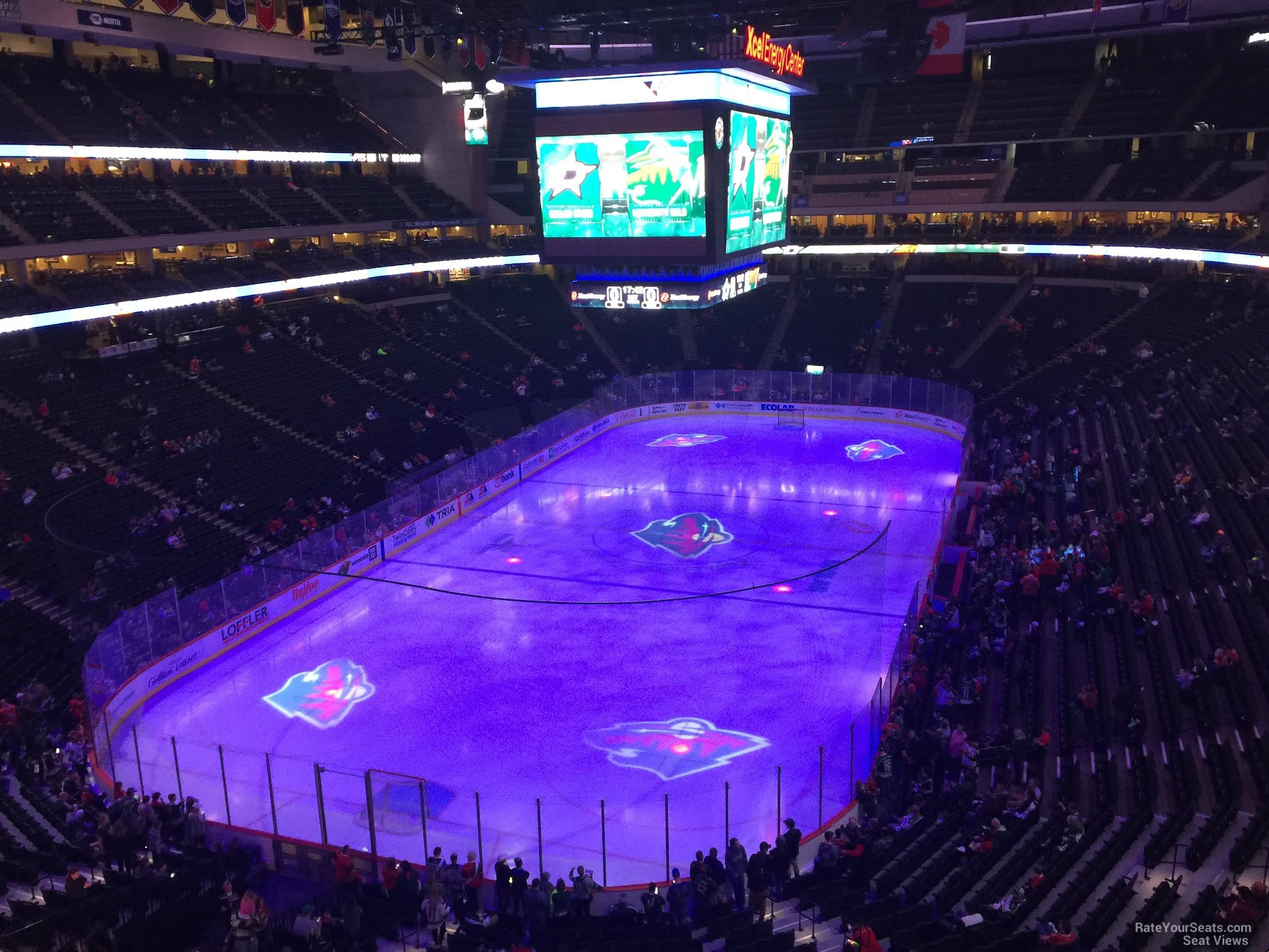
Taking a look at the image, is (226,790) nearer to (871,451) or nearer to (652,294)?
(652,294)

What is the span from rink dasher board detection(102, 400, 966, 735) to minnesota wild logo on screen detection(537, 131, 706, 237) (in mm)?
9273

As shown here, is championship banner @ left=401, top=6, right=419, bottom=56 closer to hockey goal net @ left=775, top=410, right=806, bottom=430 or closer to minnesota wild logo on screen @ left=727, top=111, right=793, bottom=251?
minnesota wild logo on screen @ left=727, top=111, right=793, bottom=251

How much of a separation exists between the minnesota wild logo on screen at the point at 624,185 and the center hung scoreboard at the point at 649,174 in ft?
0.07

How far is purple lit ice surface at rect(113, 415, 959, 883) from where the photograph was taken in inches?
574

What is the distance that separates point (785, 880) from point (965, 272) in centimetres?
4281

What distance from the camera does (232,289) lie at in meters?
35.7

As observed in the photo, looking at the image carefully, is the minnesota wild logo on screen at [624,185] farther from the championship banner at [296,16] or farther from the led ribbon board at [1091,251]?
the championship banner at [296,16]

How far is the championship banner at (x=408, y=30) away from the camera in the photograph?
2856 centimetres

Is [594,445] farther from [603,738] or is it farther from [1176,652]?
[1176,652]

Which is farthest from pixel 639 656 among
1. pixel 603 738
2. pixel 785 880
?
pixel 785 880

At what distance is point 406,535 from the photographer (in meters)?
27.2

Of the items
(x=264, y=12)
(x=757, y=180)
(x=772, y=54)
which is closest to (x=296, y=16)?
(x=264, y=12)

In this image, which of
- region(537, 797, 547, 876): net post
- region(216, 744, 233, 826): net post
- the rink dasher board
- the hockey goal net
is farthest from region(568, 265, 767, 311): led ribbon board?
the hockey goal net

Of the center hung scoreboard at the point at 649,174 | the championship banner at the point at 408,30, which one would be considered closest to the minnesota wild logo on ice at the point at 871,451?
the center hung scoreboard at the point at 649,174
